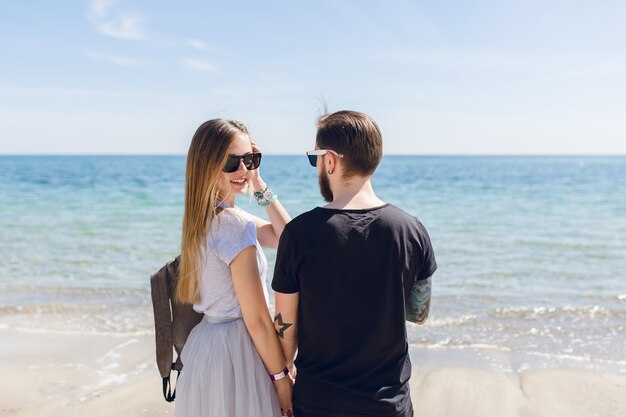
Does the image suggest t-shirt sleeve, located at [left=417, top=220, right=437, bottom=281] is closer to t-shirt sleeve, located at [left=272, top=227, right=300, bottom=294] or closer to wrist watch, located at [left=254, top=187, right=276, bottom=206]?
t-shirt sleeve, located at [left=272, top=227, right=300, bottom=294]

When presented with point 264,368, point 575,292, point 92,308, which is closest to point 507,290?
point 575,292

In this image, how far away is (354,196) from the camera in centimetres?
209

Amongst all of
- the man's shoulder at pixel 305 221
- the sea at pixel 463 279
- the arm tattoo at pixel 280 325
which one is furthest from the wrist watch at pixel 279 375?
the sea at pixel 463 279

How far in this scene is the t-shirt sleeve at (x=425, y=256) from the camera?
213 centimetres

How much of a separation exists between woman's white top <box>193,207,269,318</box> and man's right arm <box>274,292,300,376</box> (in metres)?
0.11

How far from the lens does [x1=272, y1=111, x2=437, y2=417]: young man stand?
1.99 meters

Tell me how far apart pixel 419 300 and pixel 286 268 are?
22.5 inches

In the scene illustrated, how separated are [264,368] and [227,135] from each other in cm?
94

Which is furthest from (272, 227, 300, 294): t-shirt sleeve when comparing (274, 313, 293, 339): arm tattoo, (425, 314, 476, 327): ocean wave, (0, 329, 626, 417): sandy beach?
(425, 314, 476, 327): ocean wave

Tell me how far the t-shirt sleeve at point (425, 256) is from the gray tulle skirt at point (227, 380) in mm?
729

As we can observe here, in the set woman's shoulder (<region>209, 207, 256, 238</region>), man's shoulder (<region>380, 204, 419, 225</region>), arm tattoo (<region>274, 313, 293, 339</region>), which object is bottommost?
arm tattoo (<region>274, 313, 293, 339</region>)

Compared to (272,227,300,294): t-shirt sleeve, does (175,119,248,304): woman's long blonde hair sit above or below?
above

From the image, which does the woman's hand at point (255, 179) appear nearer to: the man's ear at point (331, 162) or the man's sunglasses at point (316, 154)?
the man's sunglasses at point (316, 154)

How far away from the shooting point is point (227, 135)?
2283 mm
